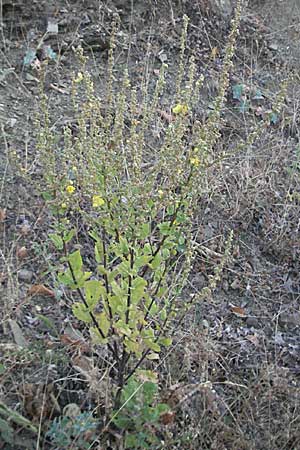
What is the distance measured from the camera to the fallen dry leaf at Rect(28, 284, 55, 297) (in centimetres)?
285

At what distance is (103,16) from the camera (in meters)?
4.35

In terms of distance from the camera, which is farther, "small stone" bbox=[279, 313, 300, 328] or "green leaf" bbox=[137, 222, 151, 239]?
"small stone" bbox=[279, 313, 300, 328]

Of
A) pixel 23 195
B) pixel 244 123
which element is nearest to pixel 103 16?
pixel 244 123

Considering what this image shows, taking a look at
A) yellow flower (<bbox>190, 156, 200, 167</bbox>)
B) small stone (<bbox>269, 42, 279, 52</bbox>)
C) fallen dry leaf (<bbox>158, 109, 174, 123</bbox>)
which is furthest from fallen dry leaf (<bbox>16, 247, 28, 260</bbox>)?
small stone (<bbox>269, 42, 279, 52</bbox>)

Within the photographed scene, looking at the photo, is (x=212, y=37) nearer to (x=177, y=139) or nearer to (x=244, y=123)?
(x=244, y=123)

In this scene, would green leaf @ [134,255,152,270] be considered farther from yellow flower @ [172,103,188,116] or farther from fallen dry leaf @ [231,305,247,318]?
fallen dry leaf @ [231,305,247,318]

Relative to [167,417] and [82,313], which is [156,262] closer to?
[82,313]

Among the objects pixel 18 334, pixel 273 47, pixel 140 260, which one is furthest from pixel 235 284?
pixel 273 47

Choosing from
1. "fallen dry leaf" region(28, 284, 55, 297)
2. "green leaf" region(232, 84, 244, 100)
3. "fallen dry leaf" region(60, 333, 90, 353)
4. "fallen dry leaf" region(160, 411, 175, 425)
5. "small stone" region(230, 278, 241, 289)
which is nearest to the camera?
"fallen dry leaf" region(160, 411, 175, 425)

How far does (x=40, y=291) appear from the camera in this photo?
2.87m

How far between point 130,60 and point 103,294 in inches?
97.5

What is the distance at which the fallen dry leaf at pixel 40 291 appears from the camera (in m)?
2.85

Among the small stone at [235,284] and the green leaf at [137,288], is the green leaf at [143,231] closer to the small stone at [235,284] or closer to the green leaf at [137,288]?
the green leaf at [137,288]

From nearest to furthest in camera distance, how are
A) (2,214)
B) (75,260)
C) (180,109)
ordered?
(180,109), (75,260), (2,214)
